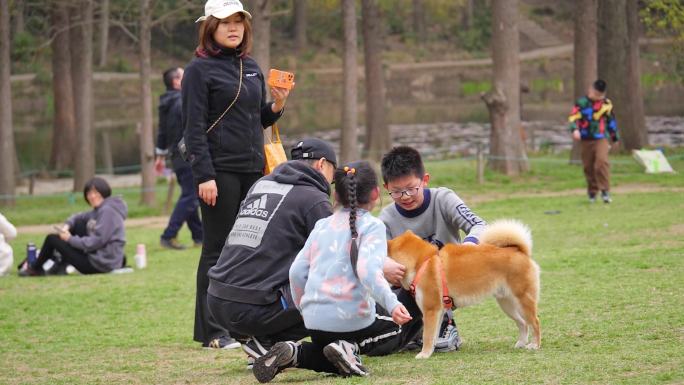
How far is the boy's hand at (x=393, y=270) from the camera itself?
19.0 ft

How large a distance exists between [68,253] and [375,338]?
7.11 metres

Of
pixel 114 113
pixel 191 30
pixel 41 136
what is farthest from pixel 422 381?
pixel 191 30

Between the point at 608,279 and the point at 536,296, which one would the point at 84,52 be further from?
the point at 536,296

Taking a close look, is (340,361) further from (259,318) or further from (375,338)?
(259,318)

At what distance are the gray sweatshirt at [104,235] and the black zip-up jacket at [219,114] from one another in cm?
545

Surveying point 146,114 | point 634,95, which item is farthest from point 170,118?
point 634,95

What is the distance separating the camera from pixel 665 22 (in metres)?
22.7

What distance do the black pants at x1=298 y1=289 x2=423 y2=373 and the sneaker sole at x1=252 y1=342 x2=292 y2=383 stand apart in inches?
4.4

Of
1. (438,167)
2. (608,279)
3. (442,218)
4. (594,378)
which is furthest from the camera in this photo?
(438,167)

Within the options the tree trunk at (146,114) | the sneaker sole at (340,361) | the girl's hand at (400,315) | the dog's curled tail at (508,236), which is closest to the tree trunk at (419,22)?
the tree trunk at (146,114)

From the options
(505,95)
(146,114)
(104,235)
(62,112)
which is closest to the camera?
(104,235)

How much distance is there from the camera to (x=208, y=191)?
21.9ft

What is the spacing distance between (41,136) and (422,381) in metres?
40.6

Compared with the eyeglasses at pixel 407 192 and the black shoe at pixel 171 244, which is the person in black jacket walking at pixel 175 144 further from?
the eyeglasses at pixel 407 192
